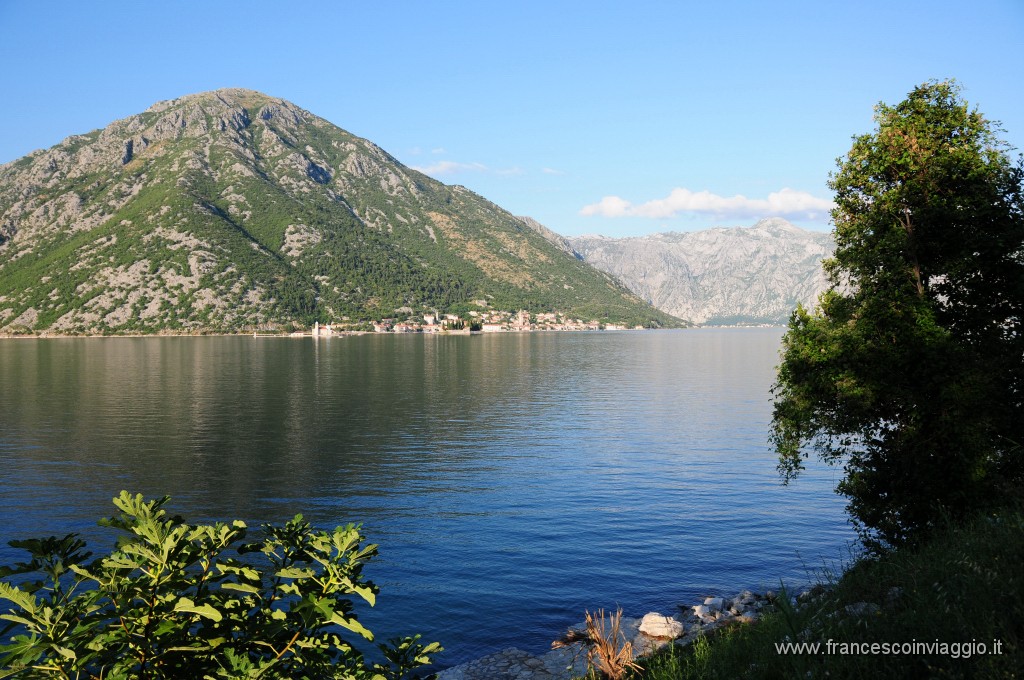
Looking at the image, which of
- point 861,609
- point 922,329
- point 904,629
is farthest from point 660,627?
point 922,329

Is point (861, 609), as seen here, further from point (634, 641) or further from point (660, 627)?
point (660, 627)

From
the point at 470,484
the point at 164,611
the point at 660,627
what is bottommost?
the point at 470,484

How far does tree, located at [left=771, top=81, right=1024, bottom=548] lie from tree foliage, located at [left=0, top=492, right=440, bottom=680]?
2613cm

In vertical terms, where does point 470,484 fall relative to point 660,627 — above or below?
below

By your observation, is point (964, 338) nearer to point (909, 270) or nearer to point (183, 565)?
point (909, 270)

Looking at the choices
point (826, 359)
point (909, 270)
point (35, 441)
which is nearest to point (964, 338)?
point (909, 270)

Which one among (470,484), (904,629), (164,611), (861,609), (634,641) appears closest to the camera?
(164,611)

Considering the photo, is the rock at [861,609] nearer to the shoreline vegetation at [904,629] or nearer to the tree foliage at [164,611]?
the shoreline vegetation at [904,629]

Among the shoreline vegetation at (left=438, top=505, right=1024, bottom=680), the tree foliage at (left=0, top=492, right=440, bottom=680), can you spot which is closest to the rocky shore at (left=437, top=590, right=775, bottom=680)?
the shoreline vegetation at (left=438, top=505, right=1024, bottom=680)

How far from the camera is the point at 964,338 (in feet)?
92.5

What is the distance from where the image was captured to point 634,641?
23547 millimetres

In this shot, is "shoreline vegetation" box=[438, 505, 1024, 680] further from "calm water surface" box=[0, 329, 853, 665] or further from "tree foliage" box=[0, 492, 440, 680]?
"calm water surface" box=[0, 329, 853, 665]

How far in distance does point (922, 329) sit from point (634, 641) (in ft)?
58.8

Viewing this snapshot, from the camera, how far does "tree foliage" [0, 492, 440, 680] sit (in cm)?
614
